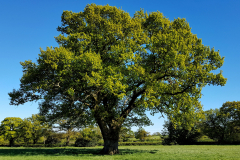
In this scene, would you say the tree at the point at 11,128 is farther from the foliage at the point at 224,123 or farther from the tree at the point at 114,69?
the foliage at the point at 224,123

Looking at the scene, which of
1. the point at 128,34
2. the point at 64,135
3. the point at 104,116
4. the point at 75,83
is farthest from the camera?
the point at 64,135

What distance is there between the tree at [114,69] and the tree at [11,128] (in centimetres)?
6000

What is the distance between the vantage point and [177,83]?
74.7 feet

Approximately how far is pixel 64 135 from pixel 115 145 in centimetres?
4751

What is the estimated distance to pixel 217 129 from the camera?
72875 mm

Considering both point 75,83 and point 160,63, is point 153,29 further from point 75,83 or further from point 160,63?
point 75,83

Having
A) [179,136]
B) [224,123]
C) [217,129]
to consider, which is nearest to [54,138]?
[179,136]

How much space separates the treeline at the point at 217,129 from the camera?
217ft

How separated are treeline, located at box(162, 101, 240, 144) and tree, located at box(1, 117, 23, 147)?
58.8 m

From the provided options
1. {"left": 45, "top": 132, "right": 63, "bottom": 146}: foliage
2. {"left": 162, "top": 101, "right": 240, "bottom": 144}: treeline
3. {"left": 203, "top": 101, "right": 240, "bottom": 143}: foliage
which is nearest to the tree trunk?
{"left": 162, "top": 101, "right": 240, "bottom": 144}: treeline

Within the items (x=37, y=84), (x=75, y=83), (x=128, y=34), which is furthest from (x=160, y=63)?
(x=37, y=84)

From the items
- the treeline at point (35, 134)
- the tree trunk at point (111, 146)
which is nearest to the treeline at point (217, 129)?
the treeline at point (35, 134)

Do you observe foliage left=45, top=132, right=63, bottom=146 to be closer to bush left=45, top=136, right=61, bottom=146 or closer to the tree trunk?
bush left=45, top=136, right=61, bottom=146

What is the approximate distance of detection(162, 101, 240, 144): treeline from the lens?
2608 inches
